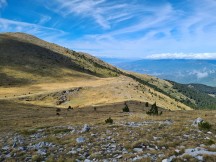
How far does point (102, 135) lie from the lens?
20.5 metres

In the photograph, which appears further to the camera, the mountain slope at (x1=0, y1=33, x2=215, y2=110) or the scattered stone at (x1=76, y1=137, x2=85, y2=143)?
the mountain slope at (x1=0, y1=33, x2=215, y2=110)

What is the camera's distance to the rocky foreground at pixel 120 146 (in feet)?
47.3

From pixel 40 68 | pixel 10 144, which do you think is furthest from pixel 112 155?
pixel 40 68

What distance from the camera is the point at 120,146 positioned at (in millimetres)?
16953

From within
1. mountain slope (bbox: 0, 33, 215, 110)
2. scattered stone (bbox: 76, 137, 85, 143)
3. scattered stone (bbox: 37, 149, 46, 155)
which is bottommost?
scattered stone (bbox: 37, 149, 46, 155)

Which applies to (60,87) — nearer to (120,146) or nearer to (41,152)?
(41,152)

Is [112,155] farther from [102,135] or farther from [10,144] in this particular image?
[10,144]

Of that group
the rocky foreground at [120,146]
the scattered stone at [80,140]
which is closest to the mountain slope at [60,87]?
the rocky foreground at [120,146]

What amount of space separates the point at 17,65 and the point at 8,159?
589 ft

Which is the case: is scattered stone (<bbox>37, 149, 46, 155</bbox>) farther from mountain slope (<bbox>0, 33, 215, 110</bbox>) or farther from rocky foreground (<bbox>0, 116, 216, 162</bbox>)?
mountain slope (<bbox>0, 33, 215, 110</bbox>)

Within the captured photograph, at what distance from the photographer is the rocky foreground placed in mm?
14406

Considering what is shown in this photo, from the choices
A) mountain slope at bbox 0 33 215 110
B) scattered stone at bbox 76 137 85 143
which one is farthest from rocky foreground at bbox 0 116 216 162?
mountain slope at bbox 0 33 215 110

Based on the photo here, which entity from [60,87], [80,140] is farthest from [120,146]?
[60,87]

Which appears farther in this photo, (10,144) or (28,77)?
(28,77)
